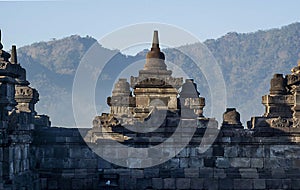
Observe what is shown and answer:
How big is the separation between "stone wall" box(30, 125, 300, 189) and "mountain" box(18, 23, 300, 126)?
94.4m

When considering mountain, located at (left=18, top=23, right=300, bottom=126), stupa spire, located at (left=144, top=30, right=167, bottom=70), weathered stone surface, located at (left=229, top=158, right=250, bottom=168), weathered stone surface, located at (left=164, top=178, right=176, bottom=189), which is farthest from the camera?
mountain, located at (left=18, top=23, right=300, bottom=126)

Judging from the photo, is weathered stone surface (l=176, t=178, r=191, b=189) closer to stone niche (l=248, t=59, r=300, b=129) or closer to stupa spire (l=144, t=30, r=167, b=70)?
stone niche (l=248, t=59, r=300, b=129)

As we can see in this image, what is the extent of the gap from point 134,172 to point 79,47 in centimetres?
15457

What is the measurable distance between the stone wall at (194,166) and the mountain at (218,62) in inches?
3716

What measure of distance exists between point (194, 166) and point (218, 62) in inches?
5975

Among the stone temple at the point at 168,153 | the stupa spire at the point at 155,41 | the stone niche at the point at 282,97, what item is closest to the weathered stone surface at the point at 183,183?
the stone temple at the point at 168,153

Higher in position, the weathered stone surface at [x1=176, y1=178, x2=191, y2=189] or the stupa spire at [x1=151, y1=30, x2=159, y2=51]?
the stupa spire at [x1=151, y1=30, x2=159, y2=51]

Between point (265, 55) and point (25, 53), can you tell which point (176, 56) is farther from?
point (25, 53)

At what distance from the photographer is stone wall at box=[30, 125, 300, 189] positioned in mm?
17047

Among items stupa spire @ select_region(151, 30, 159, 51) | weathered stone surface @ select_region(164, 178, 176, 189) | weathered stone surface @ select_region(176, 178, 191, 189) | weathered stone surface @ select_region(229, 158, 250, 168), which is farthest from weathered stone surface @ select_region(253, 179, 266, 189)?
stupa spire @ select_region(151, 30, 159, 51)

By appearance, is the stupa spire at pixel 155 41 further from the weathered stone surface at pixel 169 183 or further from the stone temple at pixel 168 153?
the weathered stone surface at pixel 169 183

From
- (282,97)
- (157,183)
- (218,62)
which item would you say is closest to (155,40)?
(282,97)

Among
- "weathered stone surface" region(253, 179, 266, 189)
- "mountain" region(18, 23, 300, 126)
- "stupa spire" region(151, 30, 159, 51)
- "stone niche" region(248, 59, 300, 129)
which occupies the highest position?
"mountain" region(18, 23, 300, 126)

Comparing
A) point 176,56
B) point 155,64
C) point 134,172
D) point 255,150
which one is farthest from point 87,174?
point 176,56
